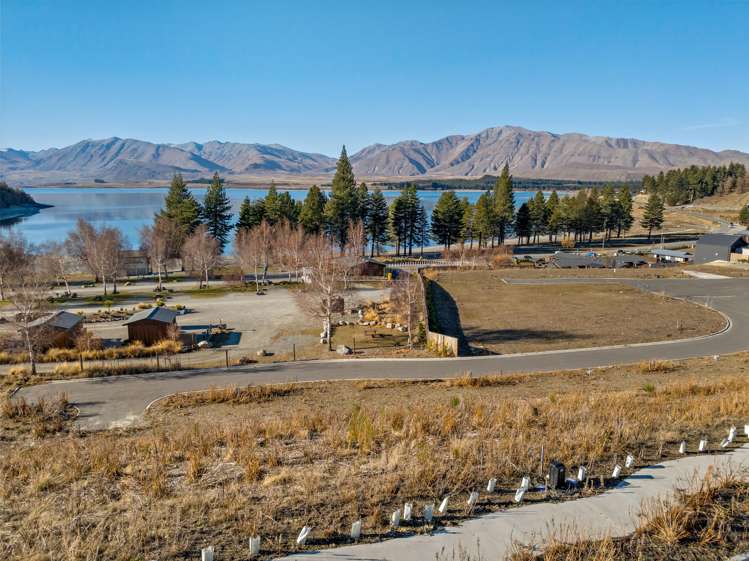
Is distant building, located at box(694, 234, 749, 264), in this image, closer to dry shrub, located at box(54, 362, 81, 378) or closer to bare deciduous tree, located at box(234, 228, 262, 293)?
bare deciduous tree, located at box(234, 228, 262, 293)

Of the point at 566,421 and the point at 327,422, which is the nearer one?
the point at 566,421

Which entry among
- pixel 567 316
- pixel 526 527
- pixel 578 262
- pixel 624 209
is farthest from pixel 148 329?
pixel 624 209

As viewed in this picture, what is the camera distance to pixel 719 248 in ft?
196

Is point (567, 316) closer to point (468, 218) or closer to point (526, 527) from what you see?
point (526, 527)

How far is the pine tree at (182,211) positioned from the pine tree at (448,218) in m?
34.4

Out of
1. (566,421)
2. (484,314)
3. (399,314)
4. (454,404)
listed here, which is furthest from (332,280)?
(566,421)

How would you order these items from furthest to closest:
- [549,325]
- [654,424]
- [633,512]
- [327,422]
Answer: [549,325]
[327,422]
[654,424]
[633,512]

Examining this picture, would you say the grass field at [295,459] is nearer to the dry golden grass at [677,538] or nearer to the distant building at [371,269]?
the dry golden grass at [677,538]

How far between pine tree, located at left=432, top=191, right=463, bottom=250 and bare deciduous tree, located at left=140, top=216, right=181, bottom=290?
1446 inches

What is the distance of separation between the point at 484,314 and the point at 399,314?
6.17 m

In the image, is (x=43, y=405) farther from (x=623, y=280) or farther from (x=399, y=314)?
(x=623, y=280)

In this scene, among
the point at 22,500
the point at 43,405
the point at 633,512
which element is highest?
the point at 633,512

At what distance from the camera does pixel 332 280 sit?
90.6 feet

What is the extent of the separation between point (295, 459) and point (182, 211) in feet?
180
